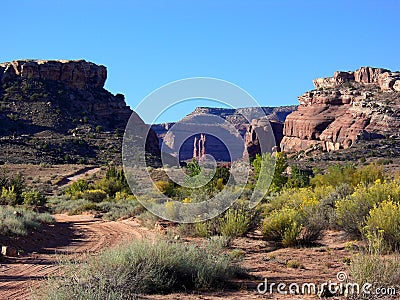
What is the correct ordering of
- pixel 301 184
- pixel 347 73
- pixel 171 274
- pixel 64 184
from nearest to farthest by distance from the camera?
pixel 171 274 < pixel 301 184 < pixel 64 184 < pixel 347 73

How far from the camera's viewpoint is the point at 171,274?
8.74m

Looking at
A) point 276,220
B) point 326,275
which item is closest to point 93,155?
point 276,220

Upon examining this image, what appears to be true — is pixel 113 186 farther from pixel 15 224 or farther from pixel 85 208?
pixel 15 224

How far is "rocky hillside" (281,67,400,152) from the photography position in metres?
91.9

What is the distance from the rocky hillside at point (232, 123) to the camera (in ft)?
64.1

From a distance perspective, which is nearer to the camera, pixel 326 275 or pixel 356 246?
pixel 326 275

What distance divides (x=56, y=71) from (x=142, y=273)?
87.4 meters

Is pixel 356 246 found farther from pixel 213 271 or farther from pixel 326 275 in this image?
pixel 213 271

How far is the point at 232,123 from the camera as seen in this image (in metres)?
26.5

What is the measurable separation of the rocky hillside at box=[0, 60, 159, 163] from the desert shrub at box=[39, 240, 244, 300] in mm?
57109

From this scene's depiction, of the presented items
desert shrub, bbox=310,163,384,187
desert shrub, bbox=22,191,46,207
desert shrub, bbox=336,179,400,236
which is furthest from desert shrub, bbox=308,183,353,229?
desert shrub, bbox=22,191,46,207

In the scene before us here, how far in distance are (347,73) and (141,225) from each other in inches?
4294

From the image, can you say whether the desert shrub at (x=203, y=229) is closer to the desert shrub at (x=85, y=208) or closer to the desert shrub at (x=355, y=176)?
the desert shrub at (x=355, y=176)

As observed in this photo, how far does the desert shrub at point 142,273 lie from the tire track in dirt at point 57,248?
2.95 ft
